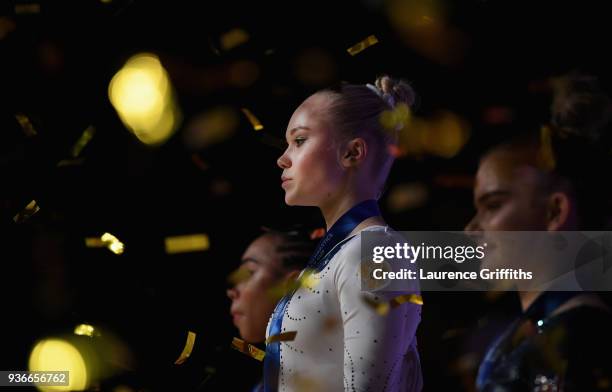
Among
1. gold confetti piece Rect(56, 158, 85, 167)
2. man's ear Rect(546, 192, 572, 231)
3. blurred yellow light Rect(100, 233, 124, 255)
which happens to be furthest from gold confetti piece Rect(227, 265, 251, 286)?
man's ear Rect(546, 192, 572, 231)

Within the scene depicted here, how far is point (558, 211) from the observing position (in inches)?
56.0

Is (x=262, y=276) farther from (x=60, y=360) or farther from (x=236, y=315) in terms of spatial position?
(x=60, y=360)

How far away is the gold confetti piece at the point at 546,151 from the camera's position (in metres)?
1.47

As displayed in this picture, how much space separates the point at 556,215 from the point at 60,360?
36.4 inches

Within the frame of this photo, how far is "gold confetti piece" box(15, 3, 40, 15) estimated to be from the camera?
5.26 feet

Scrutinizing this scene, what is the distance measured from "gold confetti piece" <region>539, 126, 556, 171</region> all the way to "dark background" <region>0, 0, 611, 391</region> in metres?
0.04

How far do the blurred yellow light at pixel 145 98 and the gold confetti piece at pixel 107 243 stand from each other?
21cm

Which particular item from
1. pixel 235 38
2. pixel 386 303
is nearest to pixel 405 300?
pixel 386 303

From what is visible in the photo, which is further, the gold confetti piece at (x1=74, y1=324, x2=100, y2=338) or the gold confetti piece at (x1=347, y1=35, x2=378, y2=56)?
the gold confetti piece at (x1=74, y1=324, x2=100, y2=338)

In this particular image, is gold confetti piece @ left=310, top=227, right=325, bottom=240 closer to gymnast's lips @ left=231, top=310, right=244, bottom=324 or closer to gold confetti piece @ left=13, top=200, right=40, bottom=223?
gymnast's lips @ left=231, top=310, right=244, bottom=324

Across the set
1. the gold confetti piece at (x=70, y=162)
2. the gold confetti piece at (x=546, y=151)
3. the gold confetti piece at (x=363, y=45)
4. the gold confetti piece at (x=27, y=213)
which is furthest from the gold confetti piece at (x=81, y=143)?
the gold confetti piece at (x=546, y=151)

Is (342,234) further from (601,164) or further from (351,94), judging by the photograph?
→ (601,164)

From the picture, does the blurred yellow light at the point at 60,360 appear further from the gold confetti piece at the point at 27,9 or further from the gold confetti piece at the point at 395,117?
the gold confetti piece at the point at 395,117

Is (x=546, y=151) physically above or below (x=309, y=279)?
above
